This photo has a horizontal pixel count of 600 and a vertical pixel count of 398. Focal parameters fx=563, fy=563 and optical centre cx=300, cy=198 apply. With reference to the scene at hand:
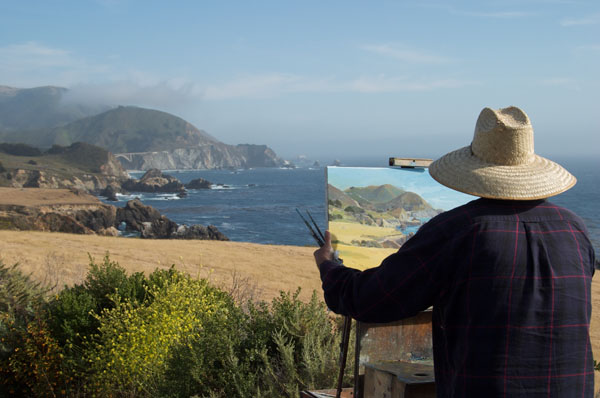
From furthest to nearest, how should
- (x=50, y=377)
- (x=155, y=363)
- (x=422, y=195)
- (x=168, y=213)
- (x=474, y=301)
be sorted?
1. (x=168, y=213)
2. (x=50, y=377)
3. (x=155, y=363)
4. (x=422, y=195)
5. (x=474, y=301)

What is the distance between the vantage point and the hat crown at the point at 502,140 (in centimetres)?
194

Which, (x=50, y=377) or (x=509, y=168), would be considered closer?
(x=509, y=168)

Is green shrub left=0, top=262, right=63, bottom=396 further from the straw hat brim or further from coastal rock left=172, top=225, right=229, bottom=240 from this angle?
coastal rock left=172, top=225, right=229, bottom=240

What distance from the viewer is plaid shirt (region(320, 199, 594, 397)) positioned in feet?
5.57

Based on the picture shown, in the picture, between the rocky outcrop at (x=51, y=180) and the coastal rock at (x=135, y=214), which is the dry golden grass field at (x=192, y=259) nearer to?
the coastal rock at (x=135, y=214)

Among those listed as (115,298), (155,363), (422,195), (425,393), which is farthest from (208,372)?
(425,393)

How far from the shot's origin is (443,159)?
2127 mm

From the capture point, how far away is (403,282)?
1771mm

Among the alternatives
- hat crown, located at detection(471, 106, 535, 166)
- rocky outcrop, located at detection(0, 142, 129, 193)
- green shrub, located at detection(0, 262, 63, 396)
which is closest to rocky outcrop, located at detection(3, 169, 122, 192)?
rocky outcrop, located at detection(0, 142, 129, 193)

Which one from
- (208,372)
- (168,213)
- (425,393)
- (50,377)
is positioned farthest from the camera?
(168,213)

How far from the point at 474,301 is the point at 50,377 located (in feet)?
14.6

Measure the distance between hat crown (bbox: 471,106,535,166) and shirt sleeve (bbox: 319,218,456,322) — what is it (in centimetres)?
42

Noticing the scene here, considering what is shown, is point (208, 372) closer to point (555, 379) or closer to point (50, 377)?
point (50, 377)

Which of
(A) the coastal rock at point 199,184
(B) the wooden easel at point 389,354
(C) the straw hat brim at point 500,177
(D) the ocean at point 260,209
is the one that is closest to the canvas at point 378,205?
(B) the wooden easel at point 389,354
